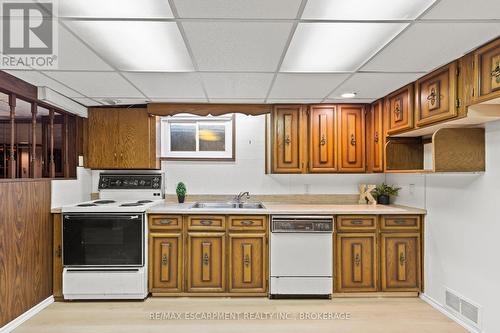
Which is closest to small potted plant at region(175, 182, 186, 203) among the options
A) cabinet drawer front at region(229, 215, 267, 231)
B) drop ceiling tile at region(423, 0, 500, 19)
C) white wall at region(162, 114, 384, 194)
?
white wall at region(162, 114, 384, 194)

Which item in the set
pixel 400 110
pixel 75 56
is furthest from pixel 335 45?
pixel 75 56

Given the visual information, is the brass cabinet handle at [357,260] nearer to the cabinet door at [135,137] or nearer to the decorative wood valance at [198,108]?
the decorative wood valance at [198,108]

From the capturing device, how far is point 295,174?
12.4 ft

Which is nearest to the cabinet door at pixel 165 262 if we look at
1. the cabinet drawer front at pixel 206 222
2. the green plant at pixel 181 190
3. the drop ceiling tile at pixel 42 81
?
the cabinet drawer front at pixel 206 222

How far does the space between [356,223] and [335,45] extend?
6.29 feet

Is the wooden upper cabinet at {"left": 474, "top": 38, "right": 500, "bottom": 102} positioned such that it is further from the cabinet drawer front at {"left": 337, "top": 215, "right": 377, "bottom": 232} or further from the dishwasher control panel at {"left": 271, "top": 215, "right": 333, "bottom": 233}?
the dishwasher control panel at {"left": 271, "top": 215, "right": 333, "bottom": 233}

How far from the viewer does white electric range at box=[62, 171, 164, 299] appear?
3.03 metres

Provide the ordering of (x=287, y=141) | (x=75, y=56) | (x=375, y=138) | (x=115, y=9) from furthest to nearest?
(x=287, y=141) < (x=375, y=138) < (x=75, y=56) < (x=115, y=9)

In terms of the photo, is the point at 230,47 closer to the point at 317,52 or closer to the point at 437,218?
the point at 317,52

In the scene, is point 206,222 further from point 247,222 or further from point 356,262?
point 356,262

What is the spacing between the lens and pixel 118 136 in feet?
11.8

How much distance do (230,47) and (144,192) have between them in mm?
2380

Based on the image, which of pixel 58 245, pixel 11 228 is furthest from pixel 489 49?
pixel 58 245

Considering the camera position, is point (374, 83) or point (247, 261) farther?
point (247, 261)
